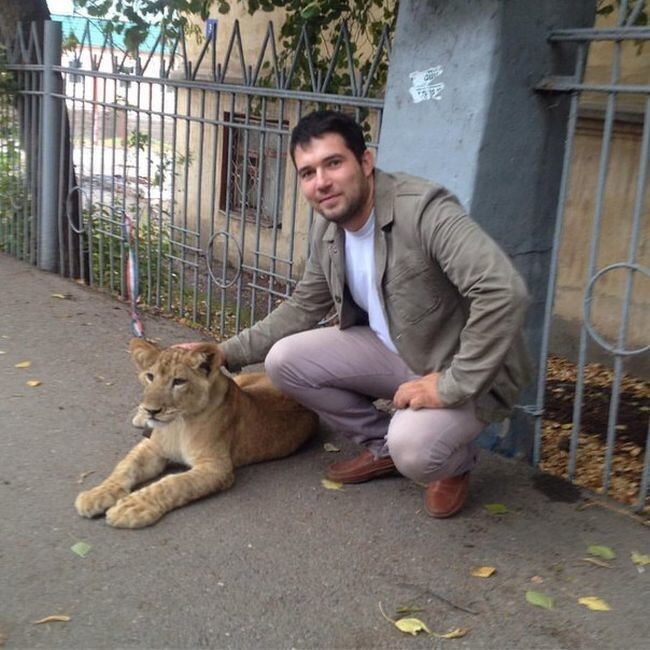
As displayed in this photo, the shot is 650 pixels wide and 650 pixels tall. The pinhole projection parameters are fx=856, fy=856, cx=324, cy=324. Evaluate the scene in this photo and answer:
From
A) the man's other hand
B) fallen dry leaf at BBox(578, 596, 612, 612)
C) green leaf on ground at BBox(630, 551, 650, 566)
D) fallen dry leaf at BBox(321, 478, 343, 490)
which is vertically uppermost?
the man's other hand

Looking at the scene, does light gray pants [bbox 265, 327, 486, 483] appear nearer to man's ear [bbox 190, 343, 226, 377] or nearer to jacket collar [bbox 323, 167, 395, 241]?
man's ear [bbox 190, 343, 226, 377]

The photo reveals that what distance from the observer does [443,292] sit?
12.1 feet

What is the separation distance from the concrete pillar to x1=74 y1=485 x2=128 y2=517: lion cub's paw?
78.8 inches

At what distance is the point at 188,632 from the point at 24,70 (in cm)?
642

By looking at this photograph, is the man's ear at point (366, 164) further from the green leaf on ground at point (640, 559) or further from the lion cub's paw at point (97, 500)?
the green leaf on ground at point (640, 559)

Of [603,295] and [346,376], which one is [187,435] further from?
[603,295]

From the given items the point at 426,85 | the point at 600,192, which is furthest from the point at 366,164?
the point at 600,192

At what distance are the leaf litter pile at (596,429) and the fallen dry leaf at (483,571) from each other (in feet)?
3.41

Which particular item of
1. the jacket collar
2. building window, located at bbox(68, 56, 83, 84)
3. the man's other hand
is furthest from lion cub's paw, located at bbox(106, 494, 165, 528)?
building window, located at bbox(68, 56, 83, 84)

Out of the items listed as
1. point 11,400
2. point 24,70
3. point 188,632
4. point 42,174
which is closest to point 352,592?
point 188,632

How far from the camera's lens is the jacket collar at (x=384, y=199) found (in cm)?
368

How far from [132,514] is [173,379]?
2.08 feet

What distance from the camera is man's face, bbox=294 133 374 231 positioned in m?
3.57

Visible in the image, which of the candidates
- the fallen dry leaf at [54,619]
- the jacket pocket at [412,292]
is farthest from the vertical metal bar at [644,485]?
the fallen dry leaf at [54,619]
